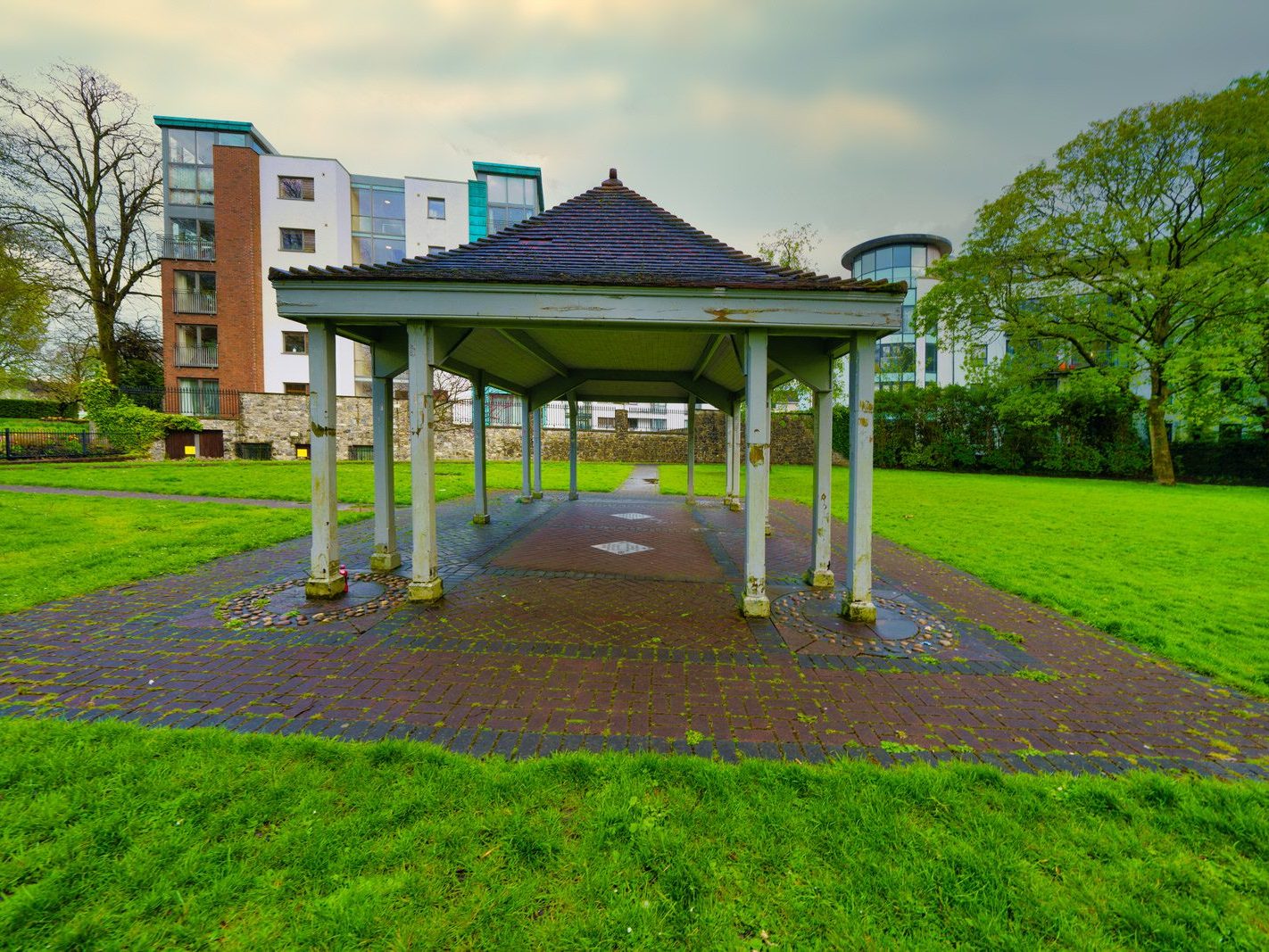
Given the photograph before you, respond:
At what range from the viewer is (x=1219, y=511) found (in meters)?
12.6

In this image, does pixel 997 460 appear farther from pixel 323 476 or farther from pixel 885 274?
pixel 323 476

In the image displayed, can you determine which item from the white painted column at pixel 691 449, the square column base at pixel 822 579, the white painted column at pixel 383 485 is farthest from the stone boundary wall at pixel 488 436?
the square column base at pixel 822 579

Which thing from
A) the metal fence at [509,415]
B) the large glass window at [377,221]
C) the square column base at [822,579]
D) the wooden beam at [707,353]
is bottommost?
the square column base at [822,579]

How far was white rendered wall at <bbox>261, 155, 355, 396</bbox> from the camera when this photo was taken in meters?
27.9

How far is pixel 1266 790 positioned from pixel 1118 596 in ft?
13.2

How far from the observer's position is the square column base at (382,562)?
6320 mm

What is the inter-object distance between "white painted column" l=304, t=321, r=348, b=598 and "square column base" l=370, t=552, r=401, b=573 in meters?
0.96

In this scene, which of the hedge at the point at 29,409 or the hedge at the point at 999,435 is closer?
the hedge at the point at 999,435

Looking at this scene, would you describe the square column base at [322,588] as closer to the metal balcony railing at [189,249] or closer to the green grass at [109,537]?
the green grass at [109,537]

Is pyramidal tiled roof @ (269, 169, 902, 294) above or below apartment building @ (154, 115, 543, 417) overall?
below

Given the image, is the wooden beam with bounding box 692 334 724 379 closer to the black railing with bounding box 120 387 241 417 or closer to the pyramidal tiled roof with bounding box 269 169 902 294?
the pyramidal tiled roof with bounding box 269 169 902 294

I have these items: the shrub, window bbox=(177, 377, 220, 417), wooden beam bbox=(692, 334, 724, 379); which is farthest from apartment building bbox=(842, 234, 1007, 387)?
the shrub

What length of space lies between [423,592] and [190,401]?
2906 centimetres

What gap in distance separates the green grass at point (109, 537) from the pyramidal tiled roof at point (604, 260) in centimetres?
406
